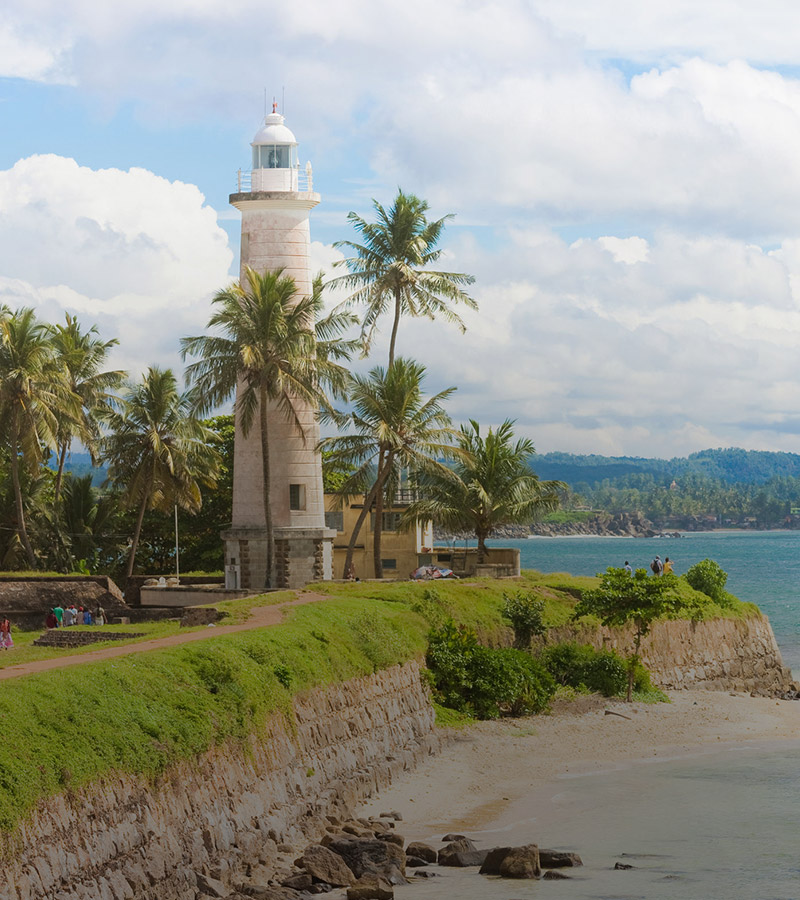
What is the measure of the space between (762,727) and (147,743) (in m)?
18.8

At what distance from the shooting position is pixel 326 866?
52.2 feet

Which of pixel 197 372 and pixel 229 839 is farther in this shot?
pixel 197 372

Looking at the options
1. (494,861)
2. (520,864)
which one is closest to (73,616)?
(494,861)

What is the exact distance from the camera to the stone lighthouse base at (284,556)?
39531 millimetres

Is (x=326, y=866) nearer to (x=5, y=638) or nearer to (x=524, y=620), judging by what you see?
(x=524, y=620)

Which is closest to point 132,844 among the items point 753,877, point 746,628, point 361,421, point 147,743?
point 147,743

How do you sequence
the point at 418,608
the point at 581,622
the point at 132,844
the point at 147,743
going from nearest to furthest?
1. the point at 132,844
2. the point at 147,743
3. the point at 418,608
4. the point at 581,622

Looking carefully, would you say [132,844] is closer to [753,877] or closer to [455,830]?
[455,830]

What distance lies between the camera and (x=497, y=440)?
40469 mm

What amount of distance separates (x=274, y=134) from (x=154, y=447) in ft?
40.4

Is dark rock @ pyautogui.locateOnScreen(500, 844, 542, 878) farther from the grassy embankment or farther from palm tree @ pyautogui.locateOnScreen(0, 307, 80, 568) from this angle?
palm tree @ pyautogui.locateOnScreen(0, 307, 80, 568)

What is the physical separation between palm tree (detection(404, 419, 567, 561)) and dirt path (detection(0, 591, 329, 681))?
35.6 feet

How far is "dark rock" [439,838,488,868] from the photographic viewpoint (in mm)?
17078

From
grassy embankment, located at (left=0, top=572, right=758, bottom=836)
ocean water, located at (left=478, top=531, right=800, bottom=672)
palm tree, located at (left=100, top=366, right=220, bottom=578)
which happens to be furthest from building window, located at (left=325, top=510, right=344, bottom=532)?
grassy embankment, located at (left=0, top=572, right=758, bottom=836)
